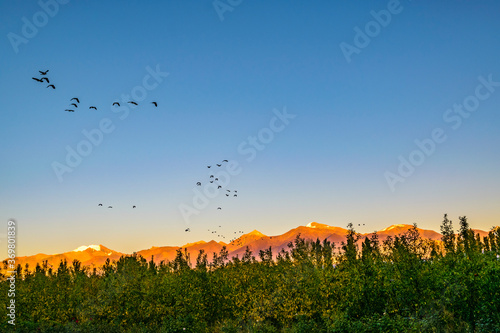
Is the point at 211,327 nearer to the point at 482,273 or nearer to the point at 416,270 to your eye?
the point at 416,270

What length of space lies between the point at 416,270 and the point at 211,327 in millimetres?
19356

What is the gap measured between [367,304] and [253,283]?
1194 centimetres

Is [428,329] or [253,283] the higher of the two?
[253,283]

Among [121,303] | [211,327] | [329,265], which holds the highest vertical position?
[329,265]

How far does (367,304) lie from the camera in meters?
31.2

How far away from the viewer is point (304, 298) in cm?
3247

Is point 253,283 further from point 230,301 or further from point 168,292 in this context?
point 168,292

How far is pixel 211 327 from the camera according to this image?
120 feet

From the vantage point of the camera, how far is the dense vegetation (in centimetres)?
2831

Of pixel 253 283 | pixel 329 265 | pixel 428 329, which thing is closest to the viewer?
pixel 428 329

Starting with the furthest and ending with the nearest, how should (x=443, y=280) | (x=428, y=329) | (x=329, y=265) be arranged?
(x=329, y=265), (x=443, y=280), (x=428, y=329)

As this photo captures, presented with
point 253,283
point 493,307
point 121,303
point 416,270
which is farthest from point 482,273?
point 121,303

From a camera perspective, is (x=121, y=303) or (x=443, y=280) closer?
(x=443, y=280)

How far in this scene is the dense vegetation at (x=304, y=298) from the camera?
2831 cm
